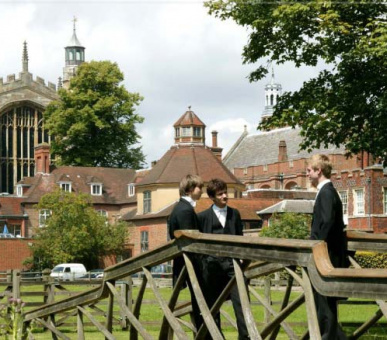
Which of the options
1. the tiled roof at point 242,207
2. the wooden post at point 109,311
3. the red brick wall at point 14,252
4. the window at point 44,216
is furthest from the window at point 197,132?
the wooden post at point 109,311

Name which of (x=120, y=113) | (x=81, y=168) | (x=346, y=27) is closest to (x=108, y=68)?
(x=120, y=113)

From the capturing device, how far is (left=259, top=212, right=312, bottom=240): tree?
174ft

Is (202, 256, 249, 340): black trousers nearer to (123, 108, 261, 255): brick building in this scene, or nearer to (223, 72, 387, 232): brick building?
(223, 72, 387, 232): brick building

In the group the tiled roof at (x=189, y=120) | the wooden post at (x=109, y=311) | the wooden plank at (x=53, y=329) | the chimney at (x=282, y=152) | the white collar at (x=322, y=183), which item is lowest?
the wooden plank at (x=53, y=329)

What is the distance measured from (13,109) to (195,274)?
97.3 meters

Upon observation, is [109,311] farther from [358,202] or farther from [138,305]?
[358,202]

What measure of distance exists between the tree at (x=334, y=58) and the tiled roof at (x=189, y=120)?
50.0 meters

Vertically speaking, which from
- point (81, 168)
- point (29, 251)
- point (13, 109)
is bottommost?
point (29, 251)

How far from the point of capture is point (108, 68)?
294 feet

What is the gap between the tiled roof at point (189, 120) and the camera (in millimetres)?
75750

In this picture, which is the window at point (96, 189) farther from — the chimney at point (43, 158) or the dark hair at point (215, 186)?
the dark hair at point (215, 186)

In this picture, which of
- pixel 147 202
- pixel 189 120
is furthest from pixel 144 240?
pixel 189 120

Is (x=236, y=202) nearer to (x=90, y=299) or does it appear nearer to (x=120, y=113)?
(x=120, y=113)

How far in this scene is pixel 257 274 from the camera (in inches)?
400
